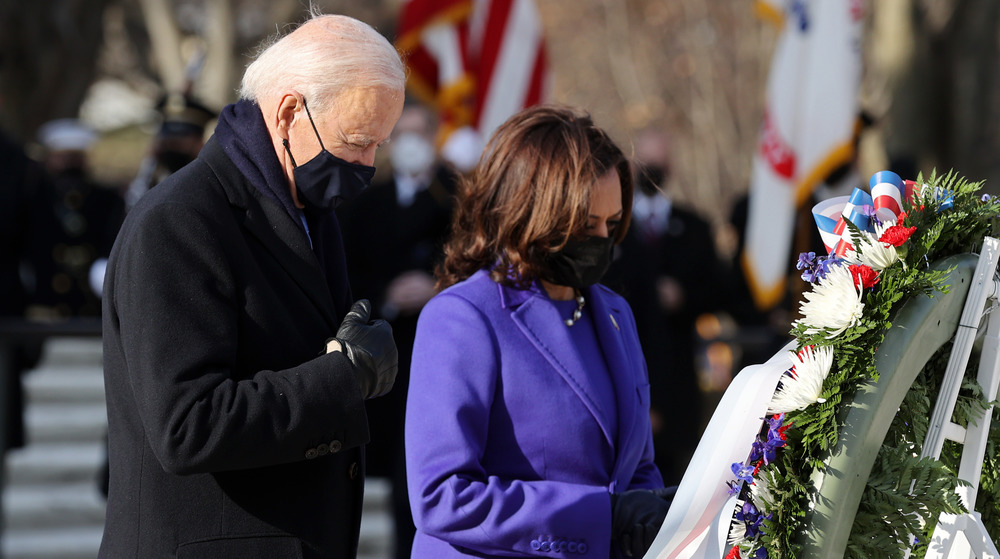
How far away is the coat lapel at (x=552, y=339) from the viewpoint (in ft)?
8.44

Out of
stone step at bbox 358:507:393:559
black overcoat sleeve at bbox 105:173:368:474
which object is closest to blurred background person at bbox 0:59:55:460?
stone step at bbox 358:507:393:559

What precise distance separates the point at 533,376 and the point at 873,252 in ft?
2.76

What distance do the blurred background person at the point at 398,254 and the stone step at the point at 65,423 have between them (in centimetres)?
336

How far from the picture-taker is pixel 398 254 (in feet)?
18.9

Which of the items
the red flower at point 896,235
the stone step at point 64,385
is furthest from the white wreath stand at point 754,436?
the stone step at point 64,385

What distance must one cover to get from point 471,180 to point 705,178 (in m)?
17.5

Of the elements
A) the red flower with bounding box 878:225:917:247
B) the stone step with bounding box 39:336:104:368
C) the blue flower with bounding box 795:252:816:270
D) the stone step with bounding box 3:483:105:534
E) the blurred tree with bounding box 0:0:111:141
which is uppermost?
the red flower with bounding box 878:225:917:247

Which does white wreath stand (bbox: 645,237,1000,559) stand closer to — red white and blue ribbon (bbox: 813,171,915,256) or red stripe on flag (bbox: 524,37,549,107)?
red white and blue ribbon (bbox: 813,171,915,256)

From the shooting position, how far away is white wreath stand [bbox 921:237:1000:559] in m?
1.97

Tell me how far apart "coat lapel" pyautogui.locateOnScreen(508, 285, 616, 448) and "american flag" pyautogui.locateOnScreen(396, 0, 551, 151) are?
4100 millimetres

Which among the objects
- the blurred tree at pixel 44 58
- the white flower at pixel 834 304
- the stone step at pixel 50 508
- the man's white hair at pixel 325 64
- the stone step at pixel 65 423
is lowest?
the stone step at pixel 50 508

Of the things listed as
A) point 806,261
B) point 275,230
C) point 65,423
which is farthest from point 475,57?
point 806,261

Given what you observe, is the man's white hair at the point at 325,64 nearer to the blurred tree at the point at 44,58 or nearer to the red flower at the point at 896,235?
the red flower at the point at 896,235

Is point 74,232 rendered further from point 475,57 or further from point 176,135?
point 475,57
